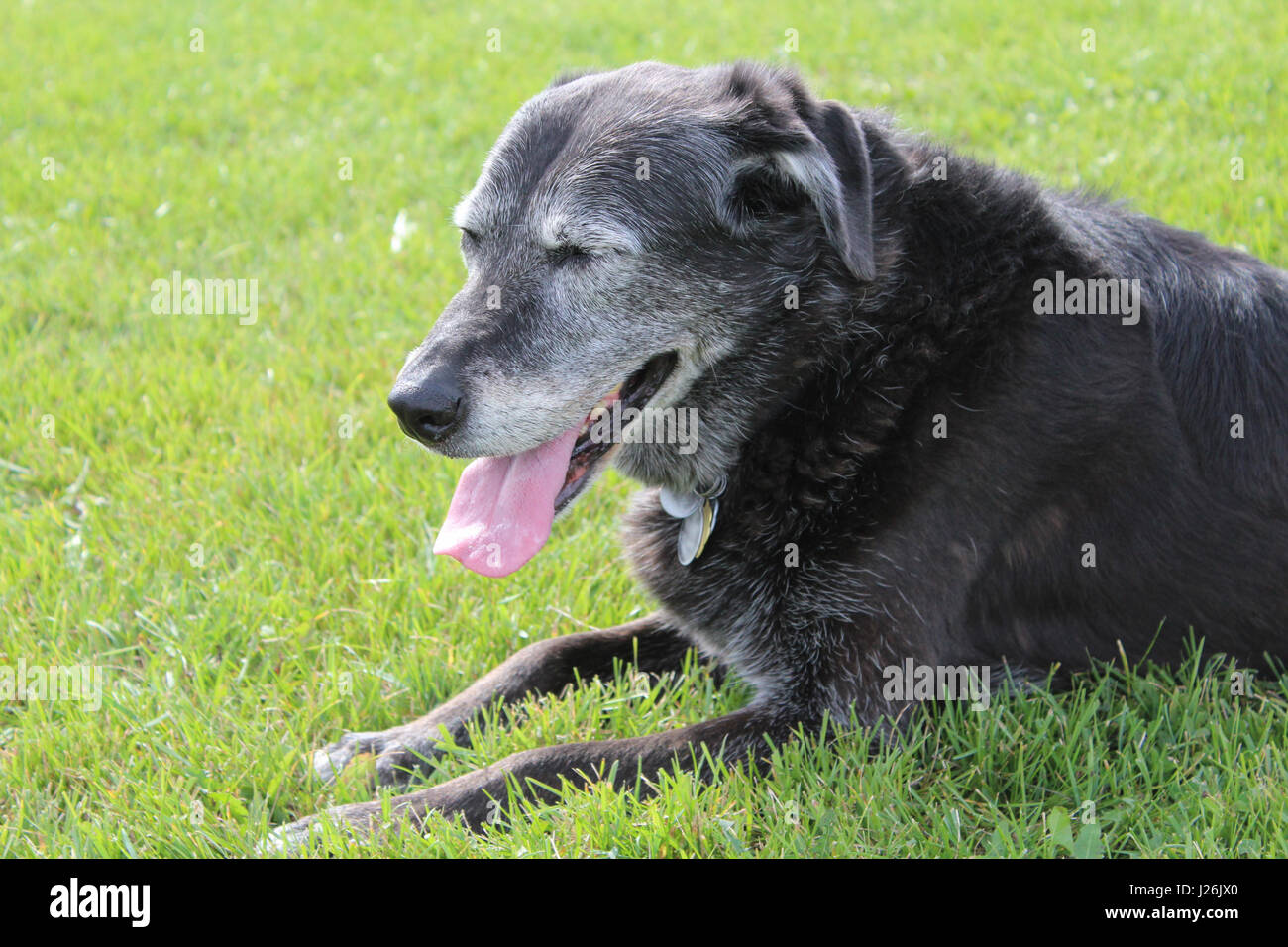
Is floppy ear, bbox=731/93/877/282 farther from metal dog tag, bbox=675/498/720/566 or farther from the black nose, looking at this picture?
the black nose

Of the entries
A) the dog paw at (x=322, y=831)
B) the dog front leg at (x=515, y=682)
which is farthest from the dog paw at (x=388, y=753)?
the dog paw at (x=322, y=831)

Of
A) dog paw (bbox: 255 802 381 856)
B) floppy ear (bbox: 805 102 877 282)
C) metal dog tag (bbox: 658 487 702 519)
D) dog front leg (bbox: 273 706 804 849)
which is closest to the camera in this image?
dog paw (bbox: 255 802 381 856)

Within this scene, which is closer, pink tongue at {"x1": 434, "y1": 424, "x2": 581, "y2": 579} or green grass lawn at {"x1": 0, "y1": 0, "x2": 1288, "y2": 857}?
green grass lawn at {"x1": 0, "y1": 0, "x2": 1288, "y2": 857}

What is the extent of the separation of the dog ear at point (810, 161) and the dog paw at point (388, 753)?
174 cm

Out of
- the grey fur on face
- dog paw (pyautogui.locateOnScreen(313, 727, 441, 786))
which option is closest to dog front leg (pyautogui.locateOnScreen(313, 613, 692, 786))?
dog paw (pyautogui.locateOnScreen(313, 727, 441, 786))

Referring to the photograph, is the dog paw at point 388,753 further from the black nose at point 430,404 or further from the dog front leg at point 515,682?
the black nose at point 430,404

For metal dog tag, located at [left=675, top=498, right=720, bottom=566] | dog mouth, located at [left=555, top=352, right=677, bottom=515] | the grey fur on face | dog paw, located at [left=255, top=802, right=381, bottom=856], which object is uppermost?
the grey fur on face

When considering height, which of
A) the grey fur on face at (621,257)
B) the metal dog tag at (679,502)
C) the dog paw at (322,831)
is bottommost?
the dog paw at (322,831)

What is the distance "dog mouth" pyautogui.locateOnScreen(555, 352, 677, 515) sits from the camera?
329cm

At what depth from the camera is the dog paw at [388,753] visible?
10.6ft

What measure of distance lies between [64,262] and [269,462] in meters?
2.73

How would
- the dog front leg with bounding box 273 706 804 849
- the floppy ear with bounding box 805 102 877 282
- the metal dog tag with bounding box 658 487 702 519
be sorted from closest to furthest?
the dog front leg with bounding box 273 706 804 849 → the floppy ear with bounding box 805 102 877 282 → the metal dog tag with bounding box 658 487 702 519

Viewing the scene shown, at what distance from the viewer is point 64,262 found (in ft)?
21.1
